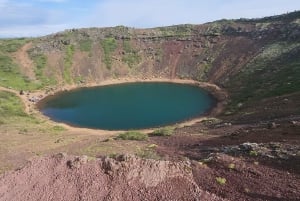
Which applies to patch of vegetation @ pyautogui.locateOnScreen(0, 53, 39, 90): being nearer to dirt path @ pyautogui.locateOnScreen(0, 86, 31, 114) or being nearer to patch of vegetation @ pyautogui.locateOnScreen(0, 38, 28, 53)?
dirt path @ pyautogui.locateOnScreen(0, 86, 31, 114)

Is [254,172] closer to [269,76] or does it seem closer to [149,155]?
[149,155]

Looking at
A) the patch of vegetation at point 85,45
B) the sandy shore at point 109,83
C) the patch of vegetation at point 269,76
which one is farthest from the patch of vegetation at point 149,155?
the patch of vegetation at point 85,45

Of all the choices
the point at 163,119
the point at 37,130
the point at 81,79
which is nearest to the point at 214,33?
the point at 81,79

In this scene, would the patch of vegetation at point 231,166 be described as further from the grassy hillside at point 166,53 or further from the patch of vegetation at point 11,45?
the patch of vegetation at point 11,45

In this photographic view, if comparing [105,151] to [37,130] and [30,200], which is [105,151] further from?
[37,130]

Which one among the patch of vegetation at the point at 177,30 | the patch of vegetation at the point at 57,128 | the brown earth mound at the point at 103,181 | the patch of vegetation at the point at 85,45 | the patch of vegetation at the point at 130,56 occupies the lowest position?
the patch of vegetation at the point at 57,128
